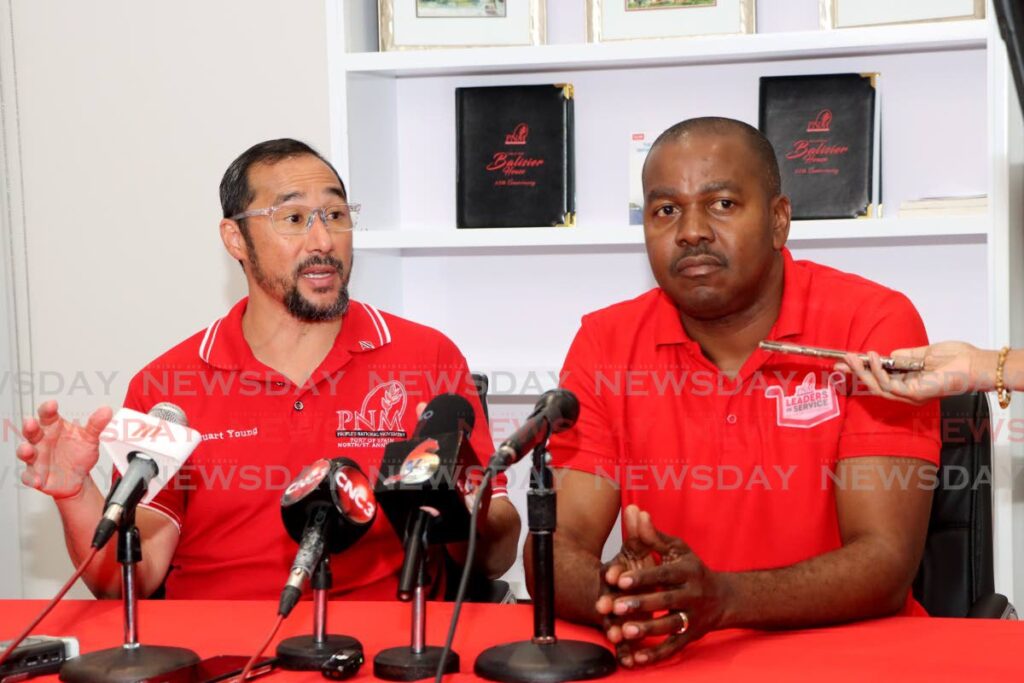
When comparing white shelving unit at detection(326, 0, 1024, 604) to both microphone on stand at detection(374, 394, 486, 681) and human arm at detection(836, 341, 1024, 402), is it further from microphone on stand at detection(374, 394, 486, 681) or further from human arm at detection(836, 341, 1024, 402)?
microphone on stand at detection(374, 394, 486, 681)

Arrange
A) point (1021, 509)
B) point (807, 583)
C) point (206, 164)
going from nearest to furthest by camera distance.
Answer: point (807, 583), point (1021, 509), point (206, 164)

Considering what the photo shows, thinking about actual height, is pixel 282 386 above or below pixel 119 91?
below

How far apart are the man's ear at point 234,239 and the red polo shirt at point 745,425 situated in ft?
2.58

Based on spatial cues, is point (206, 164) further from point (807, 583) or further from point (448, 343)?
point (807, 583)

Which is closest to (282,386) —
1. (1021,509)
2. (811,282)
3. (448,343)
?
(448,343)

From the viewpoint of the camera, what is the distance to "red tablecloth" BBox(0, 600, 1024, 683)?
139 centimetres

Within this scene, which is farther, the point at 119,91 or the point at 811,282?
the point at 119,91

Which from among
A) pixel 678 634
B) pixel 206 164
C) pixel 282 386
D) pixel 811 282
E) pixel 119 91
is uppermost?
pixel 119 91

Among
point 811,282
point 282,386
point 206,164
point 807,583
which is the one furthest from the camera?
point 206,164

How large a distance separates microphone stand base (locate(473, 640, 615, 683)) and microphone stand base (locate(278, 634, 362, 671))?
0.16m

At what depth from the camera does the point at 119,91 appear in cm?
320

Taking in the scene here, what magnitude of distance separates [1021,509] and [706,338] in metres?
1.22

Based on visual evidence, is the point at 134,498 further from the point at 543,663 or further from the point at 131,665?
the point at 543,663

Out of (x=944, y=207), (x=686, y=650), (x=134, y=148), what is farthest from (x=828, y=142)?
(x=134, y=148)
